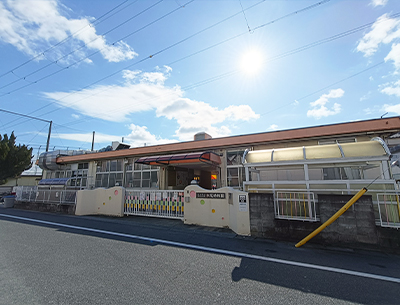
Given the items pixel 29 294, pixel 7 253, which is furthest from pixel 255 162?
pixel 7 253

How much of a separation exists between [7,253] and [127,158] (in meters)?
12.1

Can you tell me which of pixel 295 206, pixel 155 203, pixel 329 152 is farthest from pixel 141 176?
pixel 329 152

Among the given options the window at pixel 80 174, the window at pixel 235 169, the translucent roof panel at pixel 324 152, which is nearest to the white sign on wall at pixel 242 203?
the translucent roof panel at pixel 324 152

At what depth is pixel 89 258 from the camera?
4629 mm

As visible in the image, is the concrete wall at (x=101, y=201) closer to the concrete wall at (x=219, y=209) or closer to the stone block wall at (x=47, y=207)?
the stone block wall at (x=47, y=207)

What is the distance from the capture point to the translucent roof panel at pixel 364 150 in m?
6.36

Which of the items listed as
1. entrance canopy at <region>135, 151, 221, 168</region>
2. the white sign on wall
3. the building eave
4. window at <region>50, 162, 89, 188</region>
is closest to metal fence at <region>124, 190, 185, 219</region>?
entrance canopy at <region>135, 151, 221, 168</region>

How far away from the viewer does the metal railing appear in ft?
20.2

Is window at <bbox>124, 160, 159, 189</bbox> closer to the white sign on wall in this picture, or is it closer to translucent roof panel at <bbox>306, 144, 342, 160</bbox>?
the white sign on wall

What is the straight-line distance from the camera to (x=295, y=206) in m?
6.32

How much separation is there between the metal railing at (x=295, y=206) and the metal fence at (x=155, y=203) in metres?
4.34

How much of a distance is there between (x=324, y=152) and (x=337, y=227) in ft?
8.65

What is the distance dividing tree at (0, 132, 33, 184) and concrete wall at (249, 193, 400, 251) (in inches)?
1344

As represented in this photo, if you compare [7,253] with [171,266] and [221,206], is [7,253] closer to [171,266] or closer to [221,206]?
[171,266]
